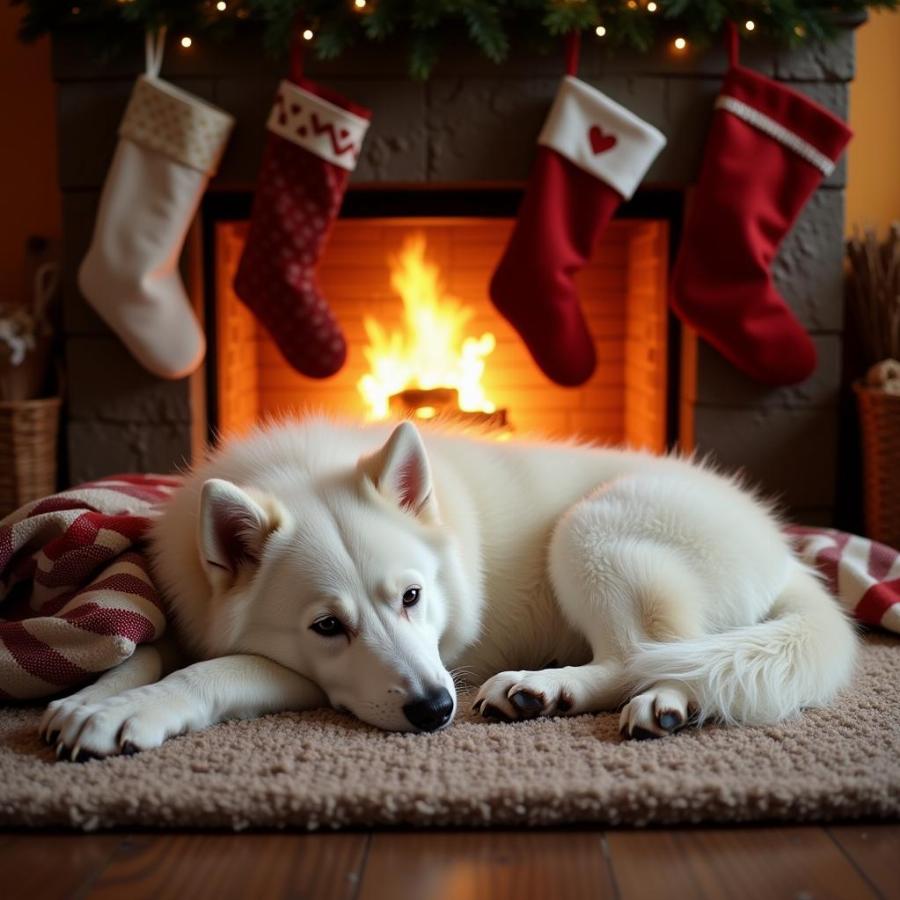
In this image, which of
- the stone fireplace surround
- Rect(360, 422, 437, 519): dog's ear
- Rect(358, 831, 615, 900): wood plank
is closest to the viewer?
Rect(358, 831, 615, 900): wood plank

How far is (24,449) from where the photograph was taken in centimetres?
308

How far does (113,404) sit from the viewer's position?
3139mm

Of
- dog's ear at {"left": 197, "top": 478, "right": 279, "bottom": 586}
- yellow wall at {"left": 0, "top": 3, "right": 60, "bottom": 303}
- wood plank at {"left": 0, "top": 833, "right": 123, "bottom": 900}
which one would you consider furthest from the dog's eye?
yellow wall at {"left": 0, "top": 3, "right": 60, "bottom": 303}

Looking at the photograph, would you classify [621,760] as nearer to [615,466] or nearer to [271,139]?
[615,466]

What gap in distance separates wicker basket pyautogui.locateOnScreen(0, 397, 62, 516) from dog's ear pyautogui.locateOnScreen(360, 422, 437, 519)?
1777 millimetres

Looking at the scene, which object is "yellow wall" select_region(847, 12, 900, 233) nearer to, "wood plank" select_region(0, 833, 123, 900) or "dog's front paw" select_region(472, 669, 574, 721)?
"dog's front paw" select_region(472, 669, 574, 721)

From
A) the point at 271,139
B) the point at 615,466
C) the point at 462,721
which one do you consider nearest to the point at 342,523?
the point at 462,721

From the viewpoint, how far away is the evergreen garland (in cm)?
278

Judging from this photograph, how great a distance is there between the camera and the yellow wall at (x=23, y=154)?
3.43 meters

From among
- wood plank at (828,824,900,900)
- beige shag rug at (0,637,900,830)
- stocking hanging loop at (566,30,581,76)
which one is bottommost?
wood plank at (828,824,900,900)

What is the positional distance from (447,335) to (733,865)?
2528 millimetres

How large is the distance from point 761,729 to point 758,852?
32 centimetres

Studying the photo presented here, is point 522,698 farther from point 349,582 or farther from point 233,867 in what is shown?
point 233,867

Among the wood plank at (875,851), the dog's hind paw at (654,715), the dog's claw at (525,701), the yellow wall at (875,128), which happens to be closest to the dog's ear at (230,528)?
the dog's claw at (525,701)
